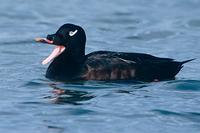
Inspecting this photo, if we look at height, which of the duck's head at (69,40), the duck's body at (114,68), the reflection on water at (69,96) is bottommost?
the reflection on water at (69,96)

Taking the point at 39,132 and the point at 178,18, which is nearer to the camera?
the point at 39,132

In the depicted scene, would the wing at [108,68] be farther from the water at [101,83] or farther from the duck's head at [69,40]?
the duck's head at [69,40]

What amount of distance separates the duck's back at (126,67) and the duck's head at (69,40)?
23 cm

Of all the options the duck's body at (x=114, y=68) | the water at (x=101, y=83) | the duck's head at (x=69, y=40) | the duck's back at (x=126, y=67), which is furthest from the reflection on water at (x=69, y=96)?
the duck's head at (x=69, y=40)

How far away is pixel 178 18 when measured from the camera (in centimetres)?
2186

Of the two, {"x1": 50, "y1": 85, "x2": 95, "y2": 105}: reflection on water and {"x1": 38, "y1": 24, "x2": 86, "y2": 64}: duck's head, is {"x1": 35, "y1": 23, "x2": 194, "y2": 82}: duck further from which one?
{"x1": 50, "y1": 85, "x2": 95, "y2": 105}: reflection on water

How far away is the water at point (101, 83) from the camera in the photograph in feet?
37.4

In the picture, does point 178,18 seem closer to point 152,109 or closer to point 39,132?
point 152,109

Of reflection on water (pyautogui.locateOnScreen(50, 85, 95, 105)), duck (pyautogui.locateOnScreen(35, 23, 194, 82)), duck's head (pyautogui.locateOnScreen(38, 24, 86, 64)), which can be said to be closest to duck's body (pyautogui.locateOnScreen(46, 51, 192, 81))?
duck (pyautogui.locateOnScreen(35, 23, 194, 82))

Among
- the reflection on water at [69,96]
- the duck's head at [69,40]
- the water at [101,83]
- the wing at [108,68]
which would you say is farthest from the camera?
the duck's head at [69,40]

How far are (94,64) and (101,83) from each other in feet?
1.07

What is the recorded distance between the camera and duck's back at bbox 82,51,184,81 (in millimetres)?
13836

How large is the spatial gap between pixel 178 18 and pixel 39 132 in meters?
11.4

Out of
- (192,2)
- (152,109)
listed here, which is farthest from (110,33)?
(152,109)
